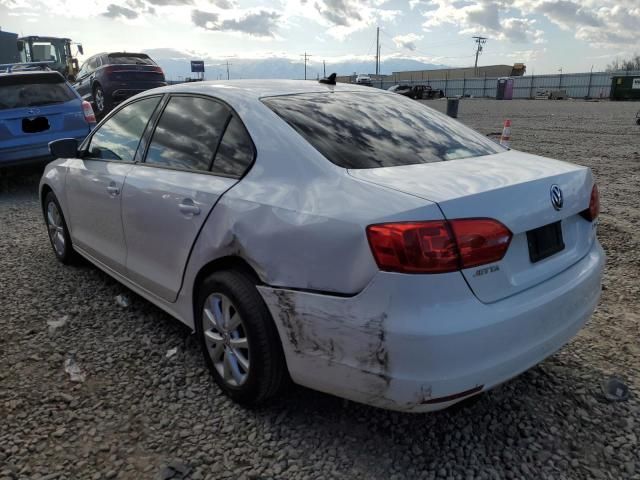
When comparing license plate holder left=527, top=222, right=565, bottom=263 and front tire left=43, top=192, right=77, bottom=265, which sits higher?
Result: license plate holder left=527, top=222, right=565, bottom=263

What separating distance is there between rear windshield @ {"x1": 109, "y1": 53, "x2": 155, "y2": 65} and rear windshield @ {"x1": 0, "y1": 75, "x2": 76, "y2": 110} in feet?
24.4

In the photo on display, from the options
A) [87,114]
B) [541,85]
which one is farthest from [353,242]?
[541,85]

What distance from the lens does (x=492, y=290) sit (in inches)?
78.8

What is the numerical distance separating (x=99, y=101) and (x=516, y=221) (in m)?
15.0

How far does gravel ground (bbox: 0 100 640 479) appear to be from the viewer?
89.1 inches

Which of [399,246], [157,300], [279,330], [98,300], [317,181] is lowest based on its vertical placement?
[98,300]

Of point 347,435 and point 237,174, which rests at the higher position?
point 237,174

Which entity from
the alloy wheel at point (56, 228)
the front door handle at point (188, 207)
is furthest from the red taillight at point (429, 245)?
the alloy wheel at point (56, 228)

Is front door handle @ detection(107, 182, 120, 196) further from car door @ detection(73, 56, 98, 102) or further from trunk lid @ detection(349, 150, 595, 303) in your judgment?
car door @ detection(73, 56, 98, 102)

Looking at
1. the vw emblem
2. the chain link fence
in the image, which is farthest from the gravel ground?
the chain link fence

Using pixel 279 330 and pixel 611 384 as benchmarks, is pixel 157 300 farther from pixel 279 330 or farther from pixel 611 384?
pixel 611 384

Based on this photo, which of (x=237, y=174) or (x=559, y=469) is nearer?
(x=559, y=469)

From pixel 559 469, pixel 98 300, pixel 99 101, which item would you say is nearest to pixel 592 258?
pixel 559 469

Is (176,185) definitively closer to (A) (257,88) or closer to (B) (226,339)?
(A) (257,88)
